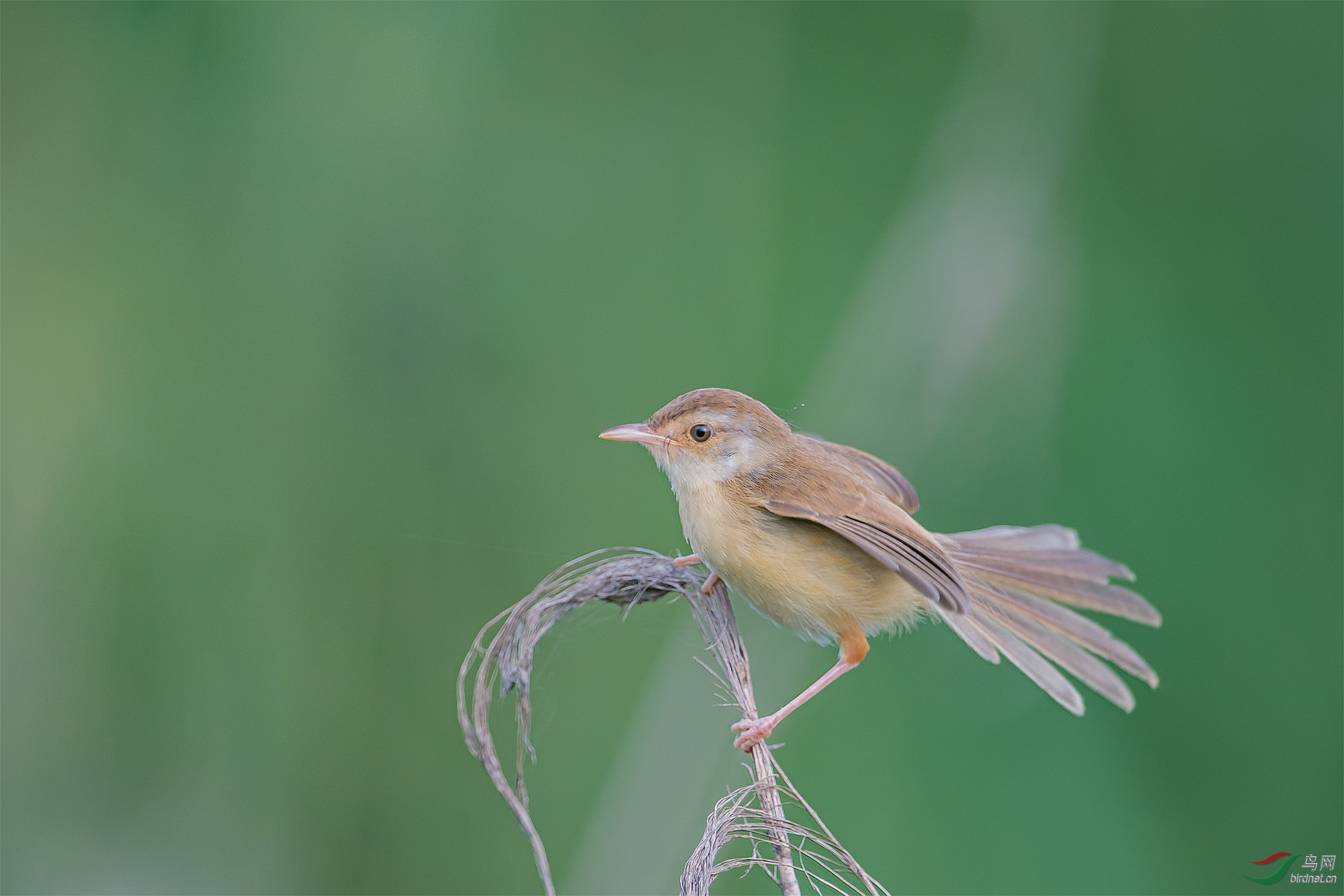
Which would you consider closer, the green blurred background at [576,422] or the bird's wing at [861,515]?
the bird's wing at [861,515]

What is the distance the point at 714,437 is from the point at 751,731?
72cm

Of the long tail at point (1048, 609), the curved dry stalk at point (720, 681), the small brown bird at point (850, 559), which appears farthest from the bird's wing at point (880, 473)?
the curved dry stalk at point (720, 681)

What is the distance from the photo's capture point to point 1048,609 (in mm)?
2469

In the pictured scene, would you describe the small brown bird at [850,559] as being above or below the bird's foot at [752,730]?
above

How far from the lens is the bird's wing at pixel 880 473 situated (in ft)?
8.14

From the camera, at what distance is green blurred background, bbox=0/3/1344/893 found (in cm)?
252

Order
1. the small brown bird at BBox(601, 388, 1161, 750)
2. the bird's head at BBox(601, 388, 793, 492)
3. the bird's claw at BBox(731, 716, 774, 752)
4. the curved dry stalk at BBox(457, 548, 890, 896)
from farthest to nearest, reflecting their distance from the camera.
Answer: the bird's head at BBox(601, 388, 793, 492) < the small brown bird at BBox(601, 388, 1161, 750) < the bird's claw at BBox(731, 716, 774, 752) < the curved dry stalk at BBox(457, 548, 890, 896)

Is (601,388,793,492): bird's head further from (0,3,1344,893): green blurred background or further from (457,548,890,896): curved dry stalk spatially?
(0,3,1344,893): green blurred background

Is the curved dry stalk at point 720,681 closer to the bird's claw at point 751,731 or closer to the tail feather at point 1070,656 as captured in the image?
the bird's claw at point 751,731

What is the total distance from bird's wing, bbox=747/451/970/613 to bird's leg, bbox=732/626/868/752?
11.5 inches

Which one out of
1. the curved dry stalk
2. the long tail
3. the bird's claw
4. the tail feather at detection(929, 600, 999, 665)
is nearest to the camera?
the curved dry stalk

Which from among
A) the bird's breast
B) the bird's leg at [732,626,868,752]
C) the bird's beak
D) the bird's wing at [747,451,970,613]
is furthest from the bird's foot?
the bird's beak

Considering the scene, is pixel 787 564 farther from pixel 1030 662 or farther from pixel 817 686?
pixel 1030 662

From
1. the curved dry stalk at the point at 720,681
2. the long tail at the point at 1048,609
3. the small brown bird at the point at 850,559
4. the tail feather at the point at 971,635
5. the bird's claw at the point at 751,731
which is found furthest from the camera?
the tail feather at the point at 971,635
